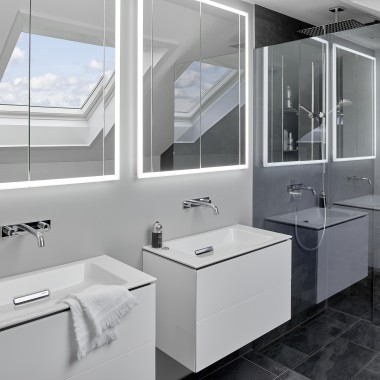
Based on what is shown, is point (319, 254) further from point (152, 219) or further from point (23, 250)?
point (23, 250)

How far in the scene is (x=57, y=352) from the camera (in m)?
1.62

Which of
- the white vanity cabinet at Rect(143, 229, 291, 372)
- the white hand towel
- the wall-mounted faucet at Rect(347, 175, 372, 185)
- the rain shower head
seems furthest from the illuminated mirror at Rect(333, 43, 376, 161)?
the white hand towel

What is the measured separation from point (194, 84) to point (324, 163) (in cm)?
107

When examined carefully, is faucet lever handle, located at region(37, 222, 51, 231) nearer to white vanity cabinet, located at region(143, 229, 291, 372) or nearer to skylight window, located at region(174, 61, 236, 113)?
white vanity cabinet, located at region(143, 229, 291, 372)

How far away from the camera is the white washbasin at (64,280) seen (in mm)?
1845

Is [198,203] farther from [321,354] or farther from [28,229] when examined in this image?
[321,354]

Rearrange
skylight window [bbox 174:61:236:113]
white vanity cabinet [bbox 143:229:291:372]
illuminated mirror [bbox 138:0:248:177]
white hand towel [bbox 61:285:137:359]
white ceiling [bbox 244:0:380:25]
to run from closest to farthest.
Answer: white hand towel [bbox 61:285:137:359] → white vanity cabinet [bbox 143:229:291:372] → illuminated mirror [bbox 138:0:248:177] → skylight window [bbox 174:61:236:113] → white ceiling [bbox 244:0:380:25]

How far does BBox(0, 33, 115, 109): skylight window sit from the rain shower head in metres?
1.71

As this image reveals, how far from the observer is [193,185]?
8.83ft

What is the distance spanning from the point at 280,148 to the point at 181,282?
4.47ft

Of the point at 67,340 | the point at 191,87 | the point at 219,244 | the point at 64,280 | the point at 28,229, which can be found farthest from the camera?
the point at 219,244

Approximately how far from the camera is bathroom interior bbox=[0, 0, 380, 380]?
6.31 ft

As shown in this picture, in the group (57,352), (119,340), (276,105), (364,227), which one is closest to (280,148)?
(276,105)

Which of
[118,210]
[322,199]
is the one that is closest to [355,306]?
[322,199]
